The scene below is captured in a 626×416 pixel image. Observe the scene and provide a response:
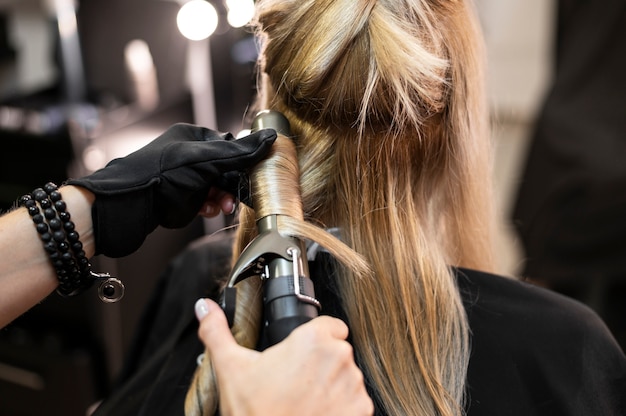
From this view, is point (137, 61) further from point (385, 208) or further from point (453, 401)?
point (453, 401)

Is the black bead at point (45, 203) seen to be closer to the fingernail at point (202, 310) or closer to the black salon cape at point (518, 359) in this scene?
the fingernail at point (202, 310)

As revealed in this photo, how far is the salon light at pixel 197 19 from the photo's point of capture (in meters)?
1.91

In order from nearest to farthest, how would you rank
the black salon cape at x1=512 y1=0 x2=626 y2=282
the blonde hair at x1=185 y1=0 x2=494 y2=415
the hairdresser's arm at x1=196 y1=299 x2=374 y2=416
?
the hairdresser's arm at x1=196 y1=299 x2=374 y2=416 < the blonde hair at x1=185 y1=0 x2=494 y2=415 < the black salon cape at x1=512 y1=0 x2=626 y2=282

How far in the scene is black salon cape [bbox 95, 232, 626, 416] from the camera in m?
0.97

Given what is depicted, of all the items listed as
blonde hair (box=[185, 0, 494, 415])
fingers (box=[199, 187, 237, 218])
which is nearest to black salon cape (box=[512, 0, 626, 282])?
blonde hair (box=[185, 0, 494, 415])

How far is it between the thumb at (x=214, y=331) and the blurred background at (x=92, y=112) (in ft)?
3.38

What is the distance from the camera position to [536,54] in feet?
11.3

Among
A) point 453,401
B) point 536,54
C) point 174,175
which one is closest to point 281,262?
point 174,175

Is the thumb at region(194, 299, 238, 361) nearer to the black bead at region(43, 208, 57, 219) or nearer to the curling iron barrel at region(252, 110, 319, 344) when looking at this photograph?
the curling iron barrel at region(252, 110, 319, 344)

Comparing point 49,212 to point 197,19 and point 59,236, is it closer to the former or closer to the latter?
point 59,236

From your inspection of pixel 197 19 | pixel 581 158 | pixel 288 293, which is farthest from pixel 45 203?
pixel 581 158

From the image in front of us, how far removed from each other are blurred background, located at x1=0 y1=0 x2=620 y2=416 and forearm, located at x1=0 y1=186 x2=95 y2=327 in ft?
2.94

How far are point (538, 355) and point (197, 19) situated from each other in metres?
1.36

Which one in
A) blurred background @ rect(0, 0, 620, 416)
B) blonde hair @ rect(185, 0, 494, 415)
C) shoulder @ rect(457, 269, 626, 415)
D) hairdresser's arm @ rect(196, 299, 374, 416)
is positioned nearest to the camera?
hairdresser's arm @ rect(196, 299, 374, 416)
